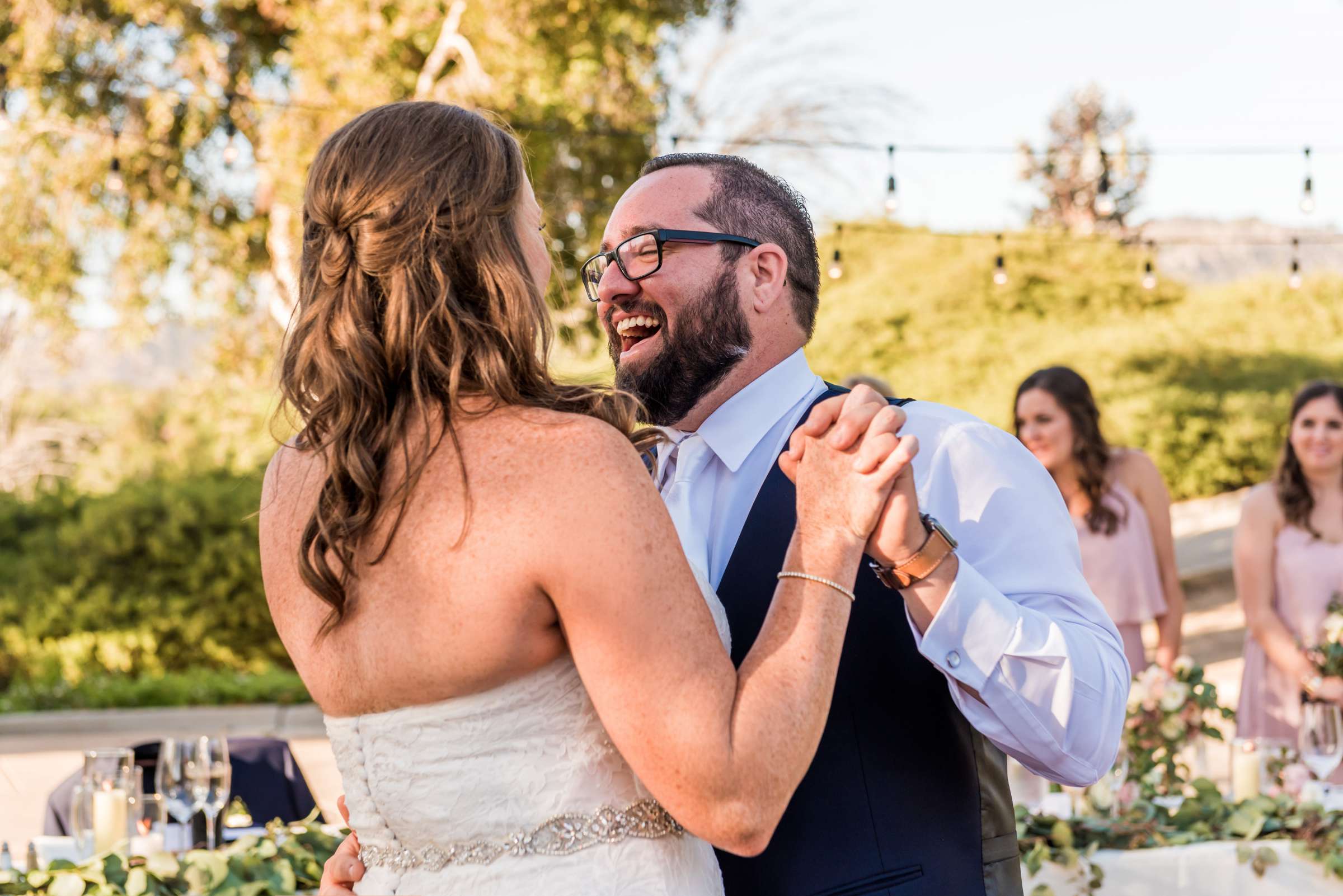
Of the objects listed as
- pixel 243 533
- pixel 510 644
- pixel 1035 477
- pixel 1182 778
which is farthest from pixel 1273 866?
pixel 243 533

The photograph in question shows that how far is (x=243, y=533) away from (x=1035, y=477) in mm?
11664

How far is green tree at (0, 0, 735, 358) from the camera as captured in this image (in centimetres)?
1077

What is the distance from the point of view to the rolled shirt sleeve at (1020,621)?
6.03ft

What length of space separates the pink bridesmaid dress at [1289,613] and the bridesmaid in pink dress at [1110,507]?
15.3 inches

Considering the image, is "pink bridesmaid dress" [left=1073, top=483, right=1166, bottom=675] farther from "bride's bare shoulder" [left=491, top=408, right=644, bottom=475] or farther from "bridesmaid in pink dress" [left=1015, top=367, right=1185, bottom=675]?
"bride's bare shoulder" [left=491, top=408, right=644, bottom=475]

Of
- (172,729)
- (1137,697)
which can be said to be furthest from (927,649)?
(172,729)

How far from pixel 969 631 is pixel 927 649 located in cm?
6

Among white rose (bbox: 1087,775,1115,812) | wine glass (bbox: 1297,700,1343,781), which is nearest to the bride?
white rose (bbox: 1087,775,1115,812)

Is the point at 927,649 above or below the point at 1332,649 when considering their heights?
above

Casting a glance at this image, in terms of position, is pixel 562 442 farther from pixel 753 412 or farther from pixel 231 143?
pixel 231 143

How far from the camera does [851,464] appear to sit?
1.71m

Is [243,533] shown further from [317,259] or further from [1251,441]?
[1251,441]

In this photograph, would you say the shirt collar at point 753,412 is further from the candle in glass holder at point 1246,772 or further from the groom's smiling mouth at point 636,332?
the candle in glass holder at point 1246,772

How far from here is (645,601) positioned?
1.48 meters
